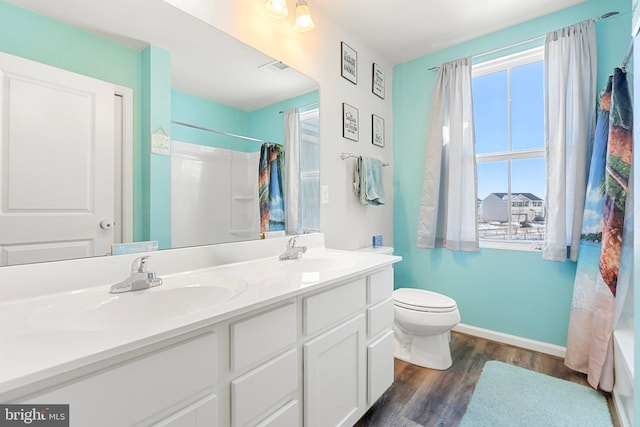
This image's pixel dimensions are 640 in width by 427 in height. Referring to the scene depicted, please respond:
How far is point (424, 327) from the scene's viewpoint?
1868 mm

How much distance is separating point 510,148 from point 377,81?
1.24 m

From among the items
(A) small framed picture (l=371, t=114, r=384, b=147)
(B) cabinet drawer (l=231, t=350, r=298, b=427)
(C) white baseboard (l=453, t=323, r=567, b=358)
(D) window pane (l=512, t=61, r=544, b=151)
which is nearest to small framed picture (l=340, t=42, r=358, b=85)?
(A) small framed picture (l=371, t=114, r=384, b=147)

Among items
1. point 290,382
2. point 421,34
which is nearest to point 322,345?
point 290,382

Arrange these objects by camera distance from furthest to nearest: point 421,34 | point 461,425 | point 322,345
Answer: point 421,34
point 461,425
point 322,345

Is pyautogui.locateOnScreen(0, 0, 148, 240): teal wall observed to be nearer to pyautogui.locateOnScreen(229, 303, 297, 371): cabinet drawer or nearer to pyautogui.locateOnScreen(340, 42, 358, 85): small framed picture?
pyautogui.locateOnScreen(229, 303, 297, 371): cabinet drawer

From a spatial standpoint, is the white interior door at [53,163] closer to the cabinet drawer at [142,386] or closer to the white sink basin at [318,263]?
the cabinet drawer at [142,386]

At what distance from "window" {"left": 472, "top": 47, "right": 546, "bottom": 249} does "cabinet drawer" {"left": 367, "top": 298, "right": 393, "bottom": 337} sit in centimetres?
131

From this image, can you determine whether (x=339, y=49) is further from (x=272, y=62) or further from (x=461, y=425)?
(x=461, y=425)

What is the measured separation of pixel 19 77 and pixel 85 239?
519mm

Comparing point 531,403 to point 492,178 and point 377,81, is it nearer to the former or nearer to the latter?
point 492,178

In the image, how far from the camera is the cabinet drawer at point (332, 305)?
1.08 meters

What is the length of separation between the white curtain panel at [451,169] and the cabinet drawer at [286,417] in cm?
187

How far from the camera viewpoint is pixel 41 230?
920mm

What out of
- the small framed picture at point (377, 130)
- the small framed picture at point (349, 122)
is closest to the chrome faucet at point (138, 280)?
the small framed picture at point (349, 122)
